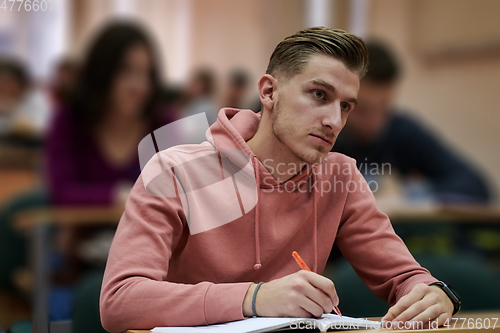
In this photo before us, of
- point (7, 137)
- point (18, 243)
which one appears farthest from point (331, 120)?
point (7, 137)

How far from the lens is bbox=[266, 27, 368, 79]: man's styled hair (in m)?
0.57

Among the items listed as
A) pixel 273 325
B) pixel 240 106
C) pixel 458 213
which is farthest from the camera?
pixel 458 213

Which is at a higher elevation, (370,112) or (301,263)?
(370,112)

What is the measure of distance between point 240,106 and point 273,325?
0.32 metres

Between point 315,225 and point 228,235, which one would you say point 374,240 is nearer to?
point 315,225

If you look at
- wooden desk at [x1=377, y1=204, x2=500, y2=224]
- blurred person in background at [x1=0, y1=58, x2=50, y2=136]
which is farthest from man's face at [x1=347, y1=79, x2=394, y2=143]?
blurred person in background at [x1=0, y1=58, x2=50, y2=136]

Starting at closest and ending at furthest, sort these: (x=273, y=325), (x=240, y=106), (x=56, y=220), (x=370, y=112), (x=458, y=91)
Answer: (x=273, y=325) → (x=240, y=106) → (x=370, y=112) → (x=56, y=220) → (x=458, y=91)

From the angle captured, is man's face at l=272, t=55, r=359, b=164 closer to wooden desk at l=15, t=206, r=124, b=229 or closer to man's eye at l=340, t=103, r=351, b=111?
man's eye at l=340, t=103, r=351, b=111

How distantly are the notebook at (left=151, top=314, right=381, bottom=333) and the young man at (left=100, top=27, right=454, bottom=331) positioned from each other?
0.04 feet

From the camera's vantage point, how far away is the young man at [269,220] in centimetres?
55

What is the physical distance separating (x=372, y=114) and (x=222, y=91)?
3.85ft

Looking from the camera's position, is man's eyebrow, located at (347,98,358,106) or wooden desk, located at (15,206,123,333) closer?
man's eyebrow, located at (347,98,358,106)

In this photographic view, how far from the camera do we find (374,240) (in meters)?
0.65

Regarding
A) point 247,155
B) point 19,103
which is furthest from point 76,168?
point 19,103
